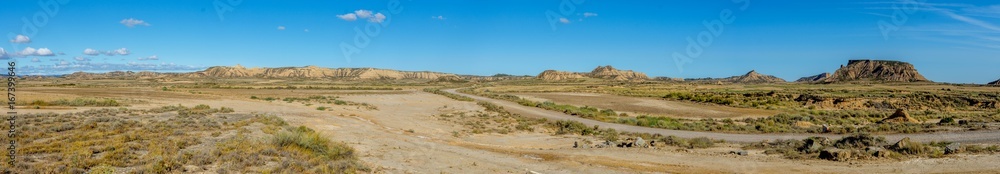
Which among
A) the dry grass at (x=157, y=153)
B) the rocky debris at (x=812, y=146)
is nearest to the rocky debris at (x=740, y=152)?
the rocky debris at (x=812, y=146)

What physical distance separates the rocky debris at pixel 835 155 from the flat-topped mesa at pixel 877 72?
17750cm

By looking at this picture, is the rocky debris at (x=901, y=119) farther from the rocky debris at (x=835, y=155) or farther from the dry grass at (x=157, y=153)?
the dry grass at (x=157, y=153)

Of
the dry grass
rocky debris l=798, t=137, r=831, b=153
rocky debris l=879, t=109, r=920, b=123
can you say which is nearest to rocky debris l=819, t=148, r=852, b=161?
rocky debris l=798, t=137, r=831, b=153

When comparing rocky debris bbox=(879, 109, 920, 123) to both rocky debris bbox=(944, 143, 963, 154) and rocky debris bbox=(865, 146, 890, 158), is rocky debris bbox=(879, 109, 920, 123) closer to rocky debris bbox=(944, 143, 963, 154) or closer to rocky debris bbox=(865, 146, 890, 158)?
rocky debris bbox=(944, 143, 963, 154)

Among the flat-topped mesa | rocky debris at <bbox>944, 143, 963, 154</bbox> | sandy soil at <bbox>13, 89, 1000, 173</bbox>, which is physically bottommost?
sandy soil at <bbox>13, 89, 1000, 173</bbox>

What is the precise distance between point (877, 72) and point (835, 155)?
19834cm

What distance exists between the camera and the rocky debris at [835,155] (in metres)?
14.2

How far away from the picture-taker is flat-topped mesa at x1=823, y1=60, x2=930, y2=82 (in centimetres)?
16188

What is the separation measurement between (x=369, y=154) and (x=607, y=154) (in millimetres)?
7611

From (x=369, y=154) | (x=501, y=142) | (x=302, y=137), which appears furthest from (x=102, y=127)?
(x=501, y=142)

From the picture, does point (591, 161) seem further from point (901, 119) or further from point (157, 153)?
point (901, 119)

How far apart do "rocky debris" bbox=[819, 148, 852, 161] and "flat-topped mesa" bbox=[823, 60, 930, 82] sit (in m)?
178

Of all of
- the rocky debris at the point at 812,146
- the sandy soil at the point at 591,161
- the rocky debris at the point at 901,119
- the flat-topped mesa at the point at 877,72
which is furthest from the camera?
the flat-topped mesa at the point at 877,72

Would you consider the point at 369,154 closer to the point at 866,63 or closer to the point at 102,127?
the point at 102,127
